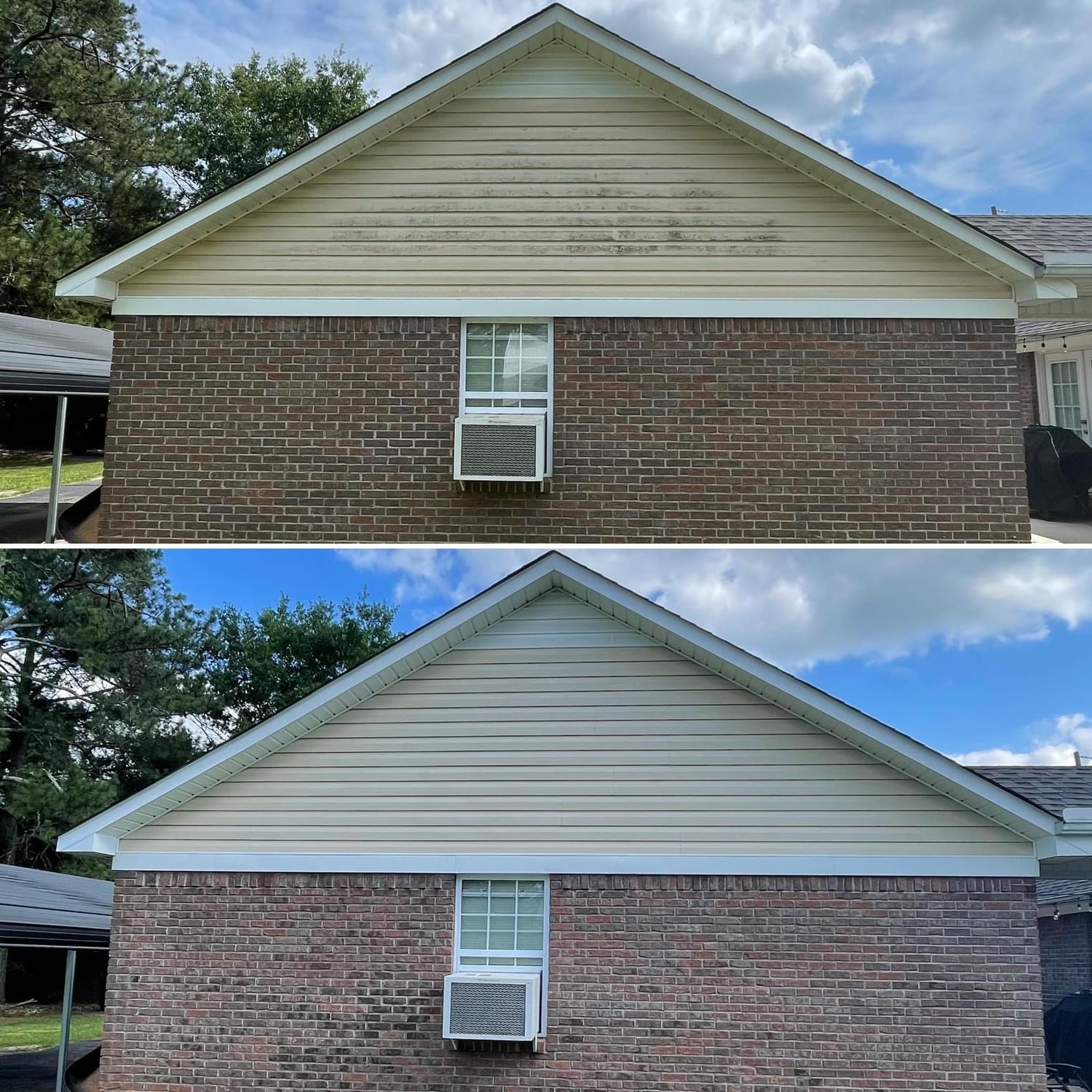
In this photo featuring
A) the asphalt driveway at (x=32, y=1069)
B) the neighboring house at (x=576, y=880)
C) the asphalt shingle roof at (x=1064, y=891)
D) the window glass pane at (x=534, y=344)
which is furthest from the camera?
the asphalt shingle roof at (x=1064, y=891)

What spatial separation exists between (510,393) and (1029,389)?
1278 cm

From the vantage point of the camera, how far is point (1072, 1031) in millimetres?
16312

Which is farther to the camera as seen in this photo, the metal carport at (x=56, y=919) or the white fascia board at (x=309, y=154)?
the metal carport at (x=56, y=919)

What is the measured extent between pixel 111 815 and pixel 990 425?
27.9ft

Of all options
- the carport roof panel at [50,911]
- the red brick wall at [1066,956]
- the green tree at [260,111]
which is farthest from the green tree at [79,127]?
the red brick wall at [1066,956]

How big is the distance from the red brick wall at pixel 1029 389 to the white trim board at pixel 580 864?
39.7 ft

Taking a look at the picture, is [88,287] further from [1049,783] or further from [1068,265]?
[1049,783]

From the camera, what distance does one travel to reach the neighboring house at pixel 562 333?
1011 centimetres

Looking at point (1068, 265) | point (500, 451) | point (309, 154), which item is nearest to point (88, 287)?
point (309, 154)

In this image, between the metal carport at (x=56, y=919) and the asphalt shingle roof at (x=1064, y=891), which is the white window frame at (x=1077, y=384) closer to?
the asphalt shingle roof at (x=1064, y=891)

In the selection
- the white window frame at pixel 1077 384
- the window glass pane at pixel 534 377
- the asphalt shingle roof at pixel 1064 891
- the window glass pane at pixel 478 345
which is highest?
the white window frame at pixel 1077 384

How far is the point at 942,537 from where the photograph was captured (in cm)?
997

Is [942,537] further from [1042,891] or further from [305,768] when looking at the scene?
[1042,891]

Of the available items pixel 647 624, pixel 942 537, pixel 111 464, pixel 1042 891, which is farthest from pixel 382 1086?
pixel 1042 891
